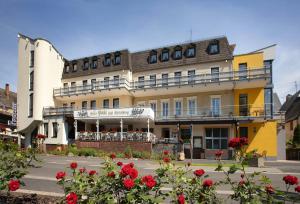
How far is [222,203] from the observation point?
169 inches

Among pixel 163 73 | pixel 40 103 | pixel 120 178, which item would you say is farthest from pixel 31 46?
pixel 120 178

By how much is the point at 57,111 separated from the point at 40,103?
298cm

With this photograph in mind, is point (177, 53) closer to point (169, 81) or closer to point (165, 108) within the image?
point (169, 81)

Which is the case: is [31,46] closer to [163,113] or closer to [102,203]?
[163,113]

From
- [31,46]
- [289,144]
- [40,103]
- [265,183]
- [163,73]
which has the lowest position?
[289,144]

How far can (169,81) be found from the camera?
31812mm

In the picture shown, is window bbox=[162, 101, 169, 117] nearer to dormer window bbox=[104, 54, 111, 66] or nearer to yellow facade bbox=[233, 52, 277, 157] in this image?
yellow facade bbox=[233, 52, 277, 157]

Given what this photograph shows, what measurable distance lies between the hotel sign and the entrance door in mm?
9778

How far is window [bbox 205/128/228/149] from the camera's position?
28.5m

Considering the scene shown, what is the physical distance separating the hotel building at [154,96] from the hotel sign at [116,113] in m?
0.11

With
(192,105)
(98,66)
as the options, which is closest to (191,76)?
(192,105)

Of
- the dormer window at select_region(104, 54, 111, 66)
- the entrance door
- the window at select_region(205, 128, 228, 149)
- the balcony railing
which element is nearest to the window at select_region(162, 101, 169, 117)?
the balcony railing

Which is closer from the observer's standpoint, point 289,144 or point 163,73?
point 163,73

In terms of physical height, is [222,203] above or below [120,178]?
below
